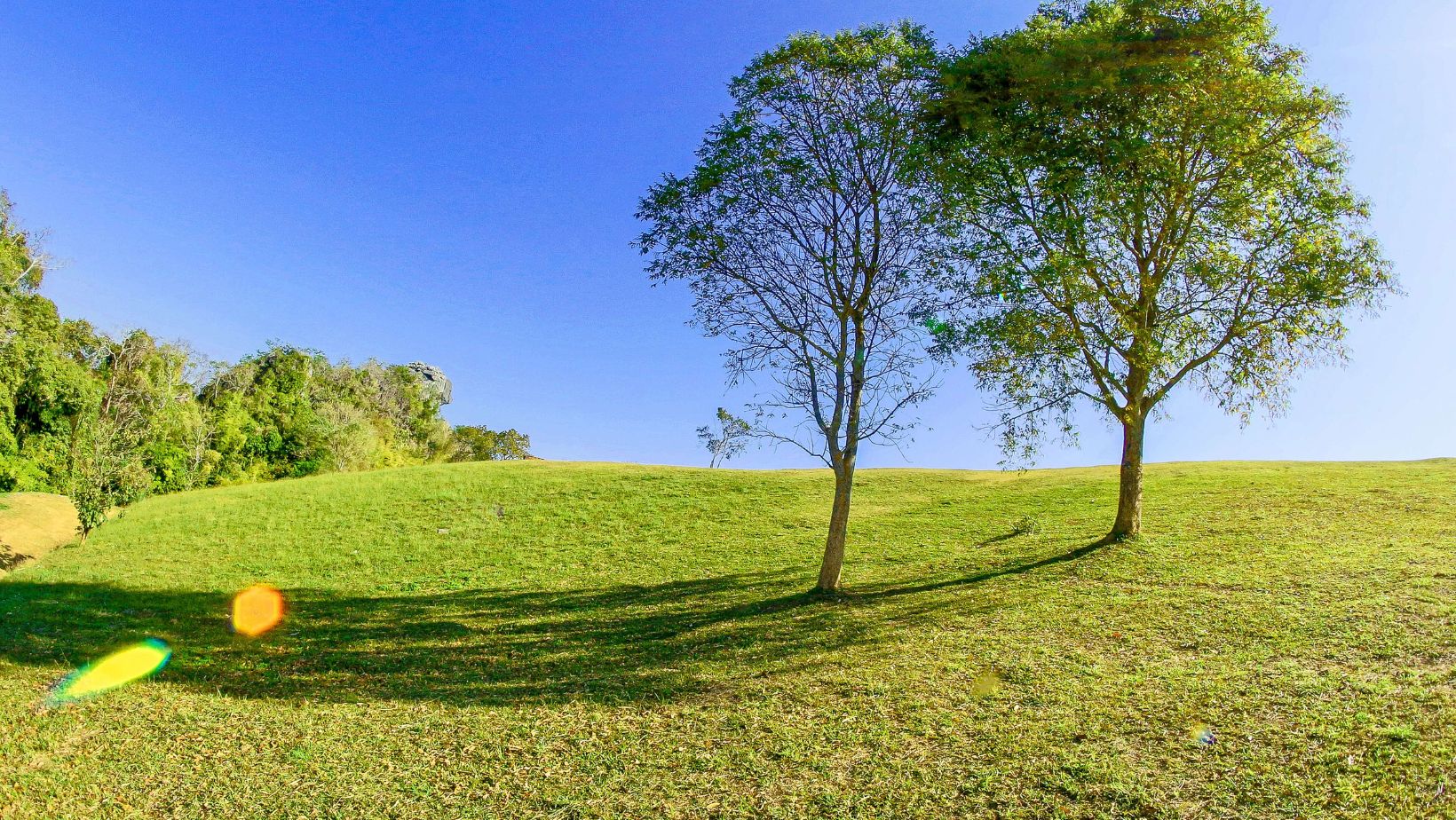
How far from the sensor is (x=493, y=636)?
15.0 m

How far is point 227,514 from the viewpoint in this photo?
3133cm

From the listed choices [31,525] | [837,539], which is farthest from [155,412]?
[837,539]

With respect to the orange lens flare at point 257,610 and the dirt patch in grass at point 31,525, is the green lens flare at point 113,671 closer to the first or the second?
the orange lens flare at point 257,610

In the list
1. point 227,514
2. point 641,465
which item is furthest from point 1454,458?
point 227,514

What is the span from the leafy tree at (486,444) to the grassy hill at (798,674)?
67.5 metres

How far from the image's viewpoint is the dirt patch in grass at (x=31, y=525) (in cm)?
2567

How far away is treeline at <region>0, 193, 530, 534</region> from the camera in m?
29.4

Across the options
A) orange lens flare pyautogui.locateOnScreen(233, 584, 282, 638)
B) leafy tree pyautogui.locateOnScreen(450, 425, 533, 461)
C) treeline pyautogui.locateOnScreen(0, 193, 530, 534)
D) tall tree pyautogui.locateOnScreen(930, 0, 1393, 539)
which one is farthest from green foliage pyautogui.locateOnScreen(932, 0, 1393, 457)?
leafy tree pyautogui.locateOnScreen(450, 425, 533, 461)

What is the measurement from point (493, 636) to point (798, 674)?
6.71 meters

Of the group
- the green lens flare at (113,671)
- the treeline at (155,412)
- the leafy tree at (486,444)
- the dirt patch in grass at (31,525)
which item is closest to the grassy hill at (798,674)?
the green lens flare at (113,671)

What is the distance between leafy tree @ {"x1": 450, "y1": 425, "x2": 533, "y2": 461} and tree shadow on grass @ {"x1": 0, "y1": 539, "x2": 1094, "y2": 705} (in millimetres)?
71652

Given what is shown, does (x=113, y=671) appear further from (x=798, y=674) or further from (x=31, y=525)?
(x=31, y=525)

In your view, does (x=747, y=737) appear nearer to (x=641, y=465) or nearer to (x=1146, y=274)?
(x=1146, y=274)

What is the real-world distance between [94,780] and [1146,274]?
843 inches
